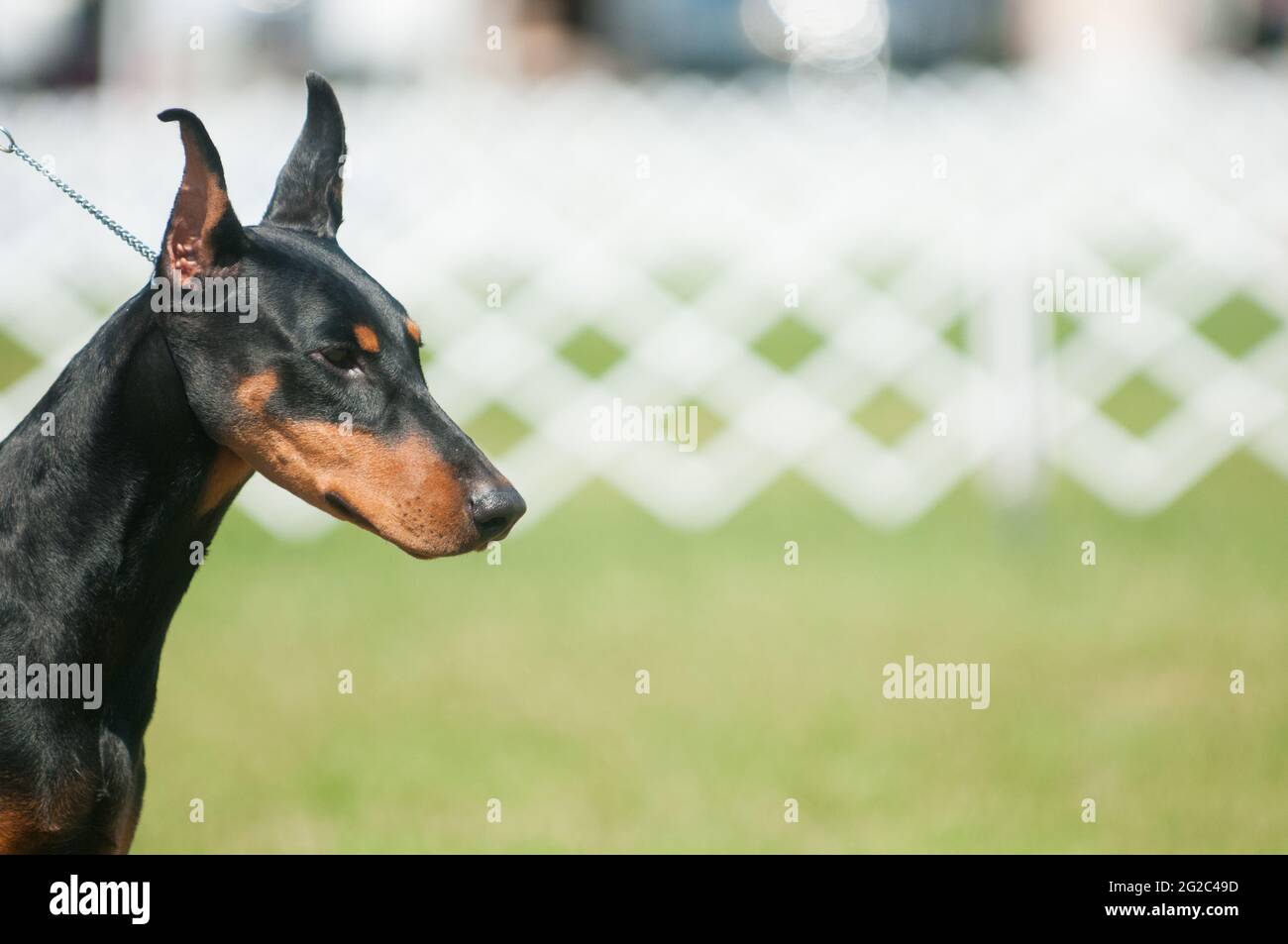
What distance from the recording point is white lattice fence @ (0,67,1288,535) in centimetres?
777

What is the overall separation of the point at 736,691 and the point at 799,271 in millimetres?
4509

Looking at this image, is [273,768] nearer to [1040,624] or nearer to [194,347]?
[194,347]

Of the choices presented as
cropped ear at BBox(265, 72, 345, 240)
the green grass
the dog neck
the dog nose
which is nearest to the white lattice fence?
the green grass

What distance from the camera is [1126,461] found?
7.79 metres

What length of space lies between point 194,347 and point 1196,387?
263 inches

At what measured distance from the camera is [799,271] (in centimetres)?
914

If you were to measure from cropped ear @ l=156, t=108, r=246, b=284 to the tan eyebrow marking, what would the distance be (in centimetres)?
25

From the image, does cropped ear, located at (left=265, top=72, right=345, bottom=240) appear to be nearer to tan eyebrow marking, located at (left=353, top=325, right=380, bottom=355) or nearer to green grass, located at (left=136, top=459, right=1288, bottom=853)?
tan eyebrow marking, located at (left=353, top=325, right=380, bottom=355)

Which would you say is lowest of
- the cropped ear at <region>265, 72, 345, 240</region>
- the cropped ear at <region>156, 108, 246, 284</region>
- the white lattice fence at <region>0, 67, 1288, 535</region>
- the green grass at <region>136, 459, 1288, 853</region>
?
the green grass at <region>136, 459, 1288, 853</region>

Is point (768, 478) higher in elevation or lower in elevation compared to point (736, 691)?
higher

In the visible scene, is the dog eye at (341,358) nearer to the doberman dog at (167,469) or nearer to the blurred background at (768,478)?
the doberman dog at (167,469)

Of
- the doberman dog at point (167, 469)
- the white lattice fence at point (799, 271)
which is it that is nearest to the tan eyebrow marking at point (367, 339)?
the doberman dog at point (167, 469)

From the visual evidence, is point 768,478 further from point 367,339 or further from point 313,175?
point 367,339

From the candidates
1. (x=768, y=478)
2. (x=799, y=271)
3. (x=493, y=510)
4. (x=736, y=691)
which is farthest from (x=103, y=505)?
(x=799, y=271)
